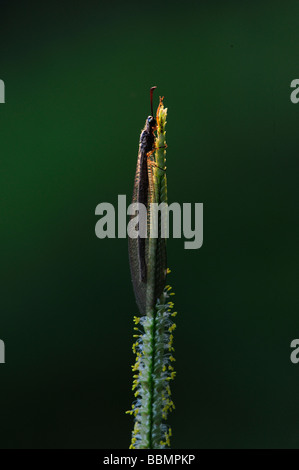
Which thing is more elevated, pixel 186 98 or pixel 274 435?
pixel 186 98

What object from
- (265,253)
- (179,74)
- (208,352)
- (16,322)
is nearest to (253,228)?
(265,253)

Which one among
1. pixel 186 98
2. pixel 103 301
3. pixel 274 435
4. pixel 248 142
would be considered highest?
pixel 186 98

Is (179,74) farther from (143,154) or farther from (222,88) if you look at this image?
(143,154)

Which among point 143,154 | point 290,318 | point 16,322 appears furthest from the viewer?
point 16,322

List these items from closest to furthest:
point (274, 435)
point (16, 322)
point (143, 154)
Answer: point (143, 154) < point (274, 435) < point (16, 322)

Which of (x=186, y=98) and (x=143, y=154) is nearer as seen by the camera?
(x=143, y=154)

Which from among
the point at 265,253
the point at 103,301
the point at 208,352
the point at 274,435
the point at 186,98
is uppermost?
the point at 186,98

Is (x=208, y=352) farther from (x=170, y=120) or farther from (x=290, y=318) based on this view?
(x=170, y=120)

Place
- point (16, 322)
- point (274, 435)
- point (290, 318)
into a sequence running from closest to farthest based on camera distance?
point (274, 435), point (290, 318), point (16, 322)

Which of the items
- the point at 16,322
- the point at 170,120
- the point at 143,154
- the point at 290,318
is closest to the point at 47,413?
the point at 16,322
